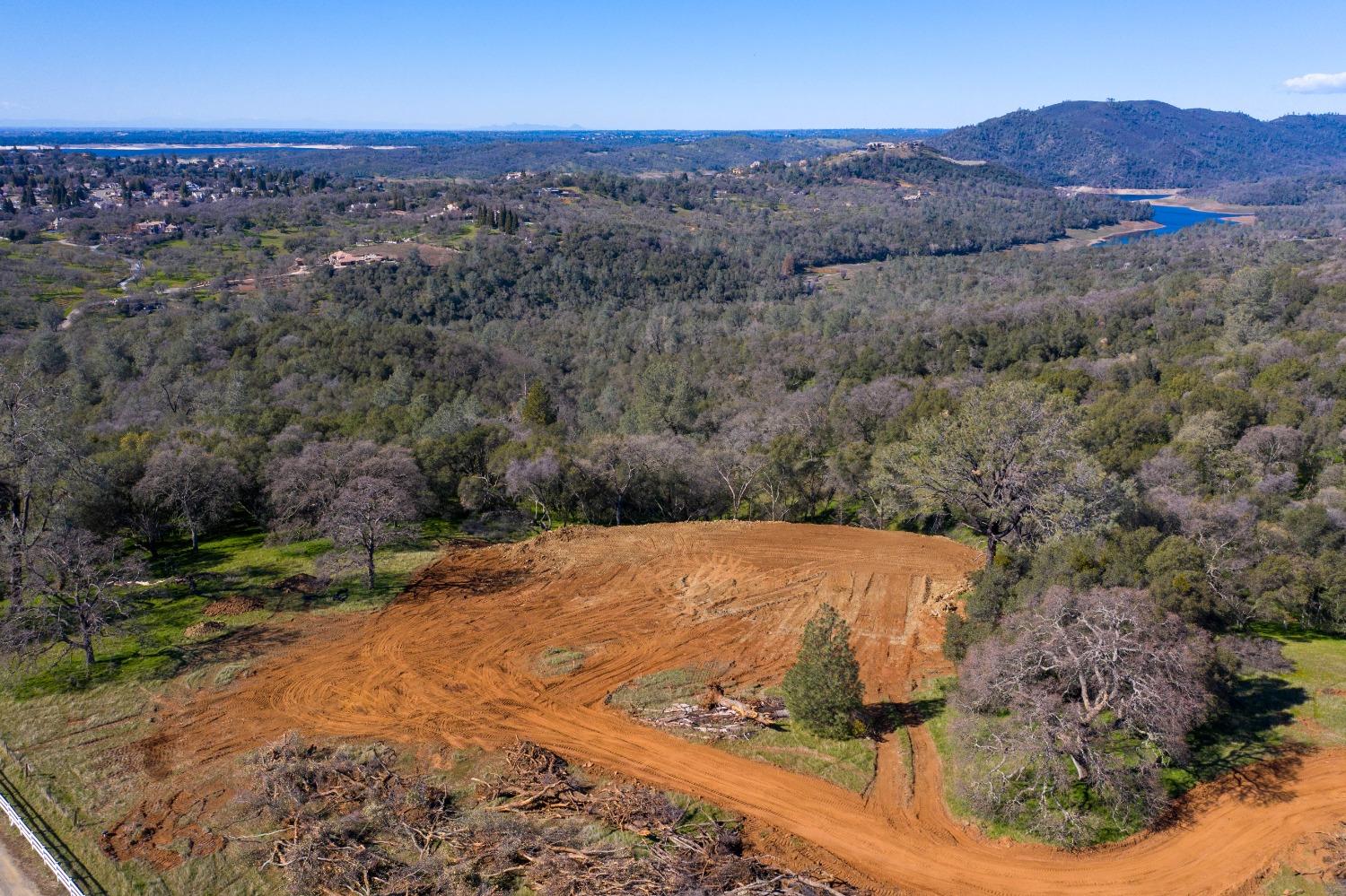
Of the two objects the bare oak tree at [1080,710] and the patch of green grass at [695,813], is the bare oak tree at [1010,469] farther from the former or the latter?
the patch of green grass at [695,813]

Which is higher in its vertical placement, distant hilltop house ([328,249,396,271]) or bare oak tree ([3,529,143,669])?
distant hilltop house ([328,249,396,271])

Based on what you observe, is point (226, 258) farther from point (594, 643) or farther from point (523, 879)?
point (523, 879)

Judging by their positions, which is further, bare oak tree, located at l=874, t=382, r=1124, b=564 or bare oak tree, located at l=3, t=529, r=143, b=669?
bare oak tree, located at l=874, t=382, r=1124, b=564

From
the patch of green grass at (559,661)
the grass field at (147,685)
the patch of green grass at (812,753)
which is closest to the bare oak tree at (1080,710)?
the patch of green grass at (812,753)

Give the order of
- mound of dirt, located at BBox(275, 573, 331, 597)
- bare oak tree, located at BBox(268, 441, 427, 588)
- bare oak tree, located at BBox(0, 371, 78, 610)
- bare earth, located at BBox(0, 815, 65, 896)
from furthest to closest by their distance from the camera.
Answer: bare oak tree, located at BBox(268, 441, 427, 588) < mound of dirt, located at BBox(275, 573, 331, 597) < bare oak tree, located at BBox(0, 371, 78, 610) < bare earth, located at BBox(0, 815, 65, 896)

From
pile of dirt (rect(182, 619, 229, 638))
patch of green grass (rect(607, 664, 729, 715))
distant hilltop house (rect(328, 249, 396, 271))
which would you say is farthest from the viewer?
distant hilltop house (rect(328, 249, 396, 271))

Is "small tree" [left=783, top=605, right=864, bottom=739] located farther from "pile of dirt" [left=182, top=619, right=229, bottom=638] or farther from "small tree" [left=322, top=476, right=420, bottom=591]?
"pile of dirt" [left=182, top=619, right=229, bottom=638]

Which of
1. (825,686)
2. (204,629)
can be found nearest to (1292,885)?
(825,686)

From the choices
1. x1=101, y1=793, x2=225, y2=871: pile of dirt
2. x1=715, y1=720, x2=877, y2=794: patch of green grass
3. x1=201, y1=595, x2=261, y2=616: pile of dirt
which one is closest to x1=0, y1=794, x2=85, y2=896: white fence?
x1=101, y1=793, x2=225, y2=871: pile of dirt
